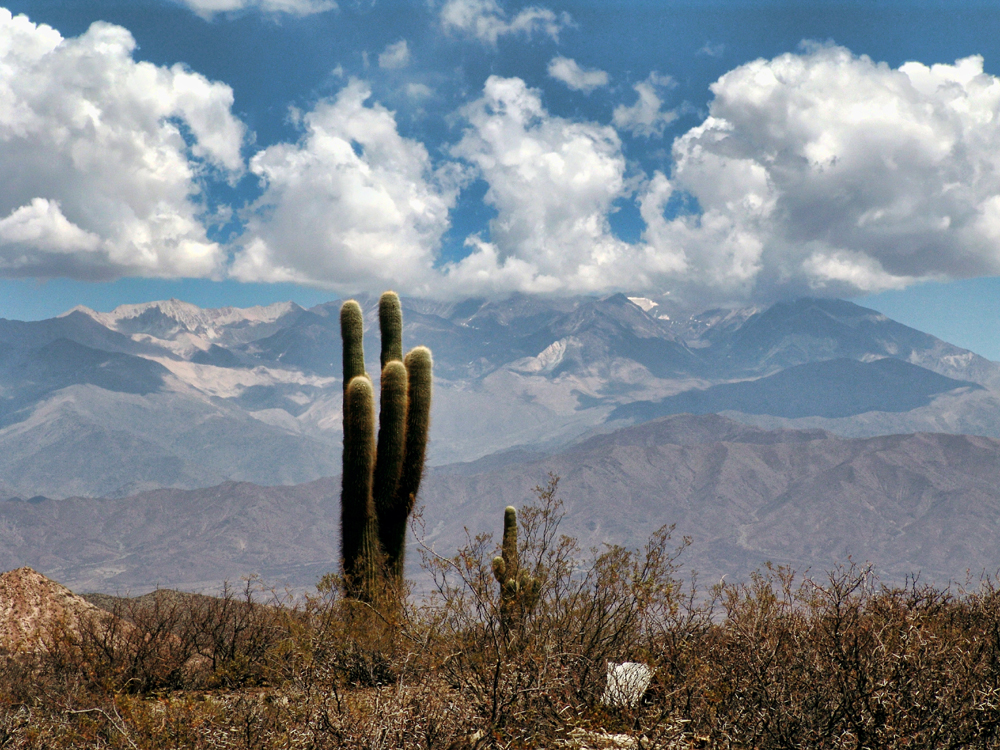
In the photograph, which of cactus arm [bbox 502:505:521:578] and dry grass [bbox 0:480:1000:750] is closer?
dry grass [bbox 0:480:1000:750]

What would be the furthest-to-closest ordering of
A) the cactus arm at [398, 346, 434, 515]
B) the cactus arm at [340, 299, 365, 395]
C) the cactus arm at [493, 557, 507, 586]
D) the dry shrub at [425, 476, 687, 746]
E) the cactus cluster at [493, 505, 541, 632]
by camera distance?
the cactus arm at [340, 299, 365, 395]
the cactus arm at [398, 346, 434, 515]
the cactus arm at [493, 557, 507, 586]
the cactus cluster at [493, 505, 541, 632]
the dry shrub at [425, 476, 687, 746]

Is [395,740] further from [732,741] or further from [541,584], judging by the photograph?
[541,584]

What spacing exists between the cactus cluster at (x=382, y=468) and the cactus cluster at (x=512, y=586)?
10.9 feet

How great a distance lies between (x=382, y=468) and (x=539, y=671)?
9656mm

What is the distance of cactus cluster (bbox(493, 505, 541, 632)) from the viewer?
11188 millimetres

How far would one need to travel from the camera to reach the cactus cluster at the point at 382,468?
16.9 meters

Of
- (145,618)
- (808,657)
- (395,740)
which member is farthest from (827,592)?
(145,618)

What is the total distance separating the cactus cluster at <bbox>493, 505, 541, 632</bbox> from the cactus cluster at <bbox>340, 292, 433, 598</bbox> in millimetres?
3319

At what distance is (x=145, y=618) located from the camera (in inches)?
530

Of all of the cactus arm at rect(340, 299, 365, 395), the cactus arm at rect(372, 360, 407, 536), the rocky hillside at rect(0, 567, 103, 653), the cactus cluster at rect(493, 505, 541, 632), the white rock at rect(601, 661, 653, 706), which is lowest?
the rocky hillside at rect(0, 567, 103, 653)

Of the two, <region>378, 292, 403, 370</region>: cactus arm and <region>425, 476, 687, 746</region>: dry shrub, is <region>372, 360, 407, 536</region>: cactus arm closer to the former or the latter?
<region>378, 292, 403, 370</region>: cactus arm

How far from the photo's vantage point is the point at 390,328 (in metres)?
19.9

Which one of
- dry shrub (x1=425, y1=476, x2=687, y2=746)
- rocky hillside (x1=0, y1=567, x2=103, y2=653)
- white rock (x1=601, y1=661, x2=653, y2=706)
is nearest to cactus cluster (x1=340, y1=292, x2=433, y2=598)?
dry shrub (x1=425, y1=476, x2=687, y2=746)

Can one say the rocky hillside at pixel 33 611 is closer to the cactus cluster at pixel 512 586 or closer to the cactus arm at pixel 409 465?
the cactus arm at pixel 409 465
